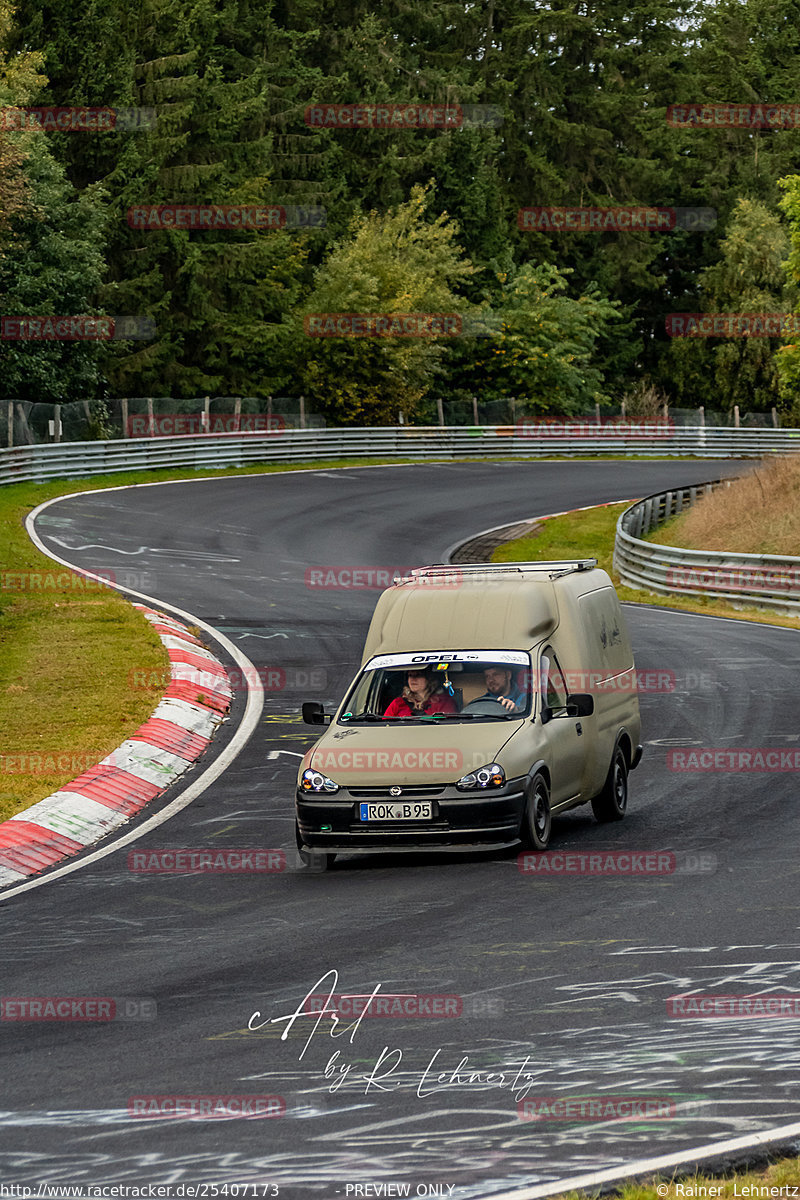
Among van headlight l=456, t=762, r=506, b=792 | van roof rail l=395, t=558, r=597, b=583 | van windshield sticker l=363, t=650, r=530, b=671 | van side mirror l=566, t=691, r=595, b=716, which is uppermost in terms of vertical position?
van roof rail l=395, t=558, r=597, b=583

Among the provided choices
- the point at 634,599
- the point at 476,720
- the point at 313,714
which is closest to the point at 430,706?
the point at 476,720

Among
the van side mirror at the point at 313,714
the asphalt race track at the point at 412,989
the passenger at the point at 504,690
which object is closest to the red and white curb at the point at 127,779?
the asphalt race track at the point at 412,989

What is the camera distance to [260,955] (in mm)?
9055

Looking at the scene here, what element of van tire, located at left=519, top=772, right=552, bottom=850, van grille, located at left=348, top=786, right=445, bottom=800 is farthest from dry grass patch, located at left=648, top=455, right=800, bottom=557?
van grille, located at left=348, top=786, right=445, bottom=800

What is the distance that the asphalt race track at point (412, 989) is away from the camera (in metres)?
6.06

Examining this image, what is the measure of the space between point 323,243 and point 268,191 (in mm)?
3797

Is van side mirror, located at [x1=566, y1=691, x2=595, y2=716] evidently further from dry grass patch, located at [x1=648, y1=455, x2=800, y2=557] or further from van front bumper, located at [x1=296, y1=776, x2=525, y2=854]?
dry grass patch, located at [x1=648, y1=455, x2=800, y2=557]

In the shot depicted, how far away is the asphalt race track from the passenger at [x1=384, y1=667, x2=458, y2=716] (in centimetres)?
121

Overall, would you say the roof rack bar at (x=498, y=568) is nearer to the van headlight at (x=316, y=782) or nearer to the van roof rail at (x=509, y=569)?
the van roof rail at (x=509, y=569)

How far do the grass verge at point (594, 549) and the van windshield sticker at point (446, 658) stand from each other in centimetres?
1728

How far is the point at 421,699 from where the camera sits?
1259 cm

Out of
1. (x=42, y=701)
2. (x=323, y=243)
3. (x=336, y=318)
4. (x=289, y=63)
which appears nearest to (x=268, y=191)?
(x=323, y=243)

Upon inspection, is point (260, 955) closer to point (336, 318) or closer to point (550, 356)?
point (336, 318)

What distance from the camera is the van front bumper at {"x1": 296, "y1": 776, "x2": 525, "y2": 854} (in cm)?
1129
